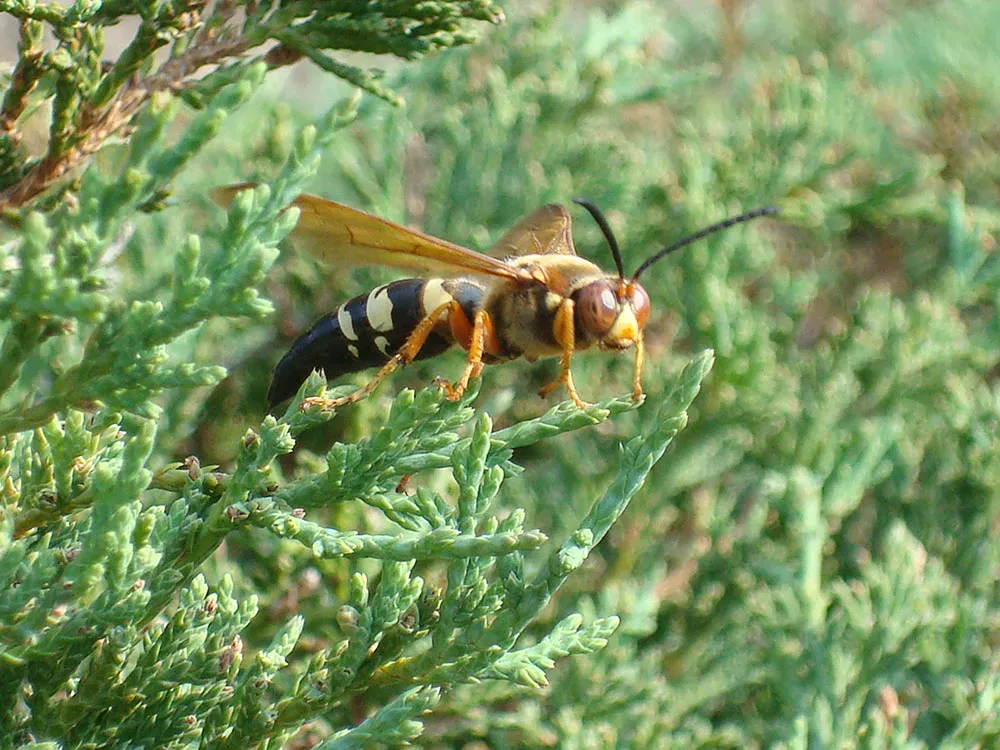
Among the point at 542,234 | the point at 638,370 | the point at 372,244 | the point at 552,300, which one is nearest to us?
the point at 372,244

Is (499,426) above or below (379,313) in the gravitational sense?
below

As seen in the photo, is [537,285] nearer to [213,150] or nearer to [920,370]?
[920,370]

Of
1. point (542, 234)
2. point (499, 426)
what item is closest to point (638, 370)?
point (542, 234)

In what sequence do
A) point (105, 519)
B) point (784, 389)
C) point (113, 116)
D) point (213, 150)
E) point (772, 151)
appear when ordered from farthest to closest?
point (213, 150) < point (772, 151) < point (784, 389) < point (113, 116) < point (105, 519)

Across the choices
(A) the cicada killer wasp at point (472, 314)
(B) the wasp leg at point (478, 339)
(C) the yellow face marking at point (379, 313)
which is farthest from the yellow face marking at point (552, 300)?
(C) the yellow face marking at point (379, 313)

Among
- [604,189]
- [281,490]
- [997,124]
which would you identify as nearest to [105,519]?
[281,490]

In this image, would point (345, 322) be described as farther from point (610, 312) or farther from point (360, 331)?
point (610, 312)
